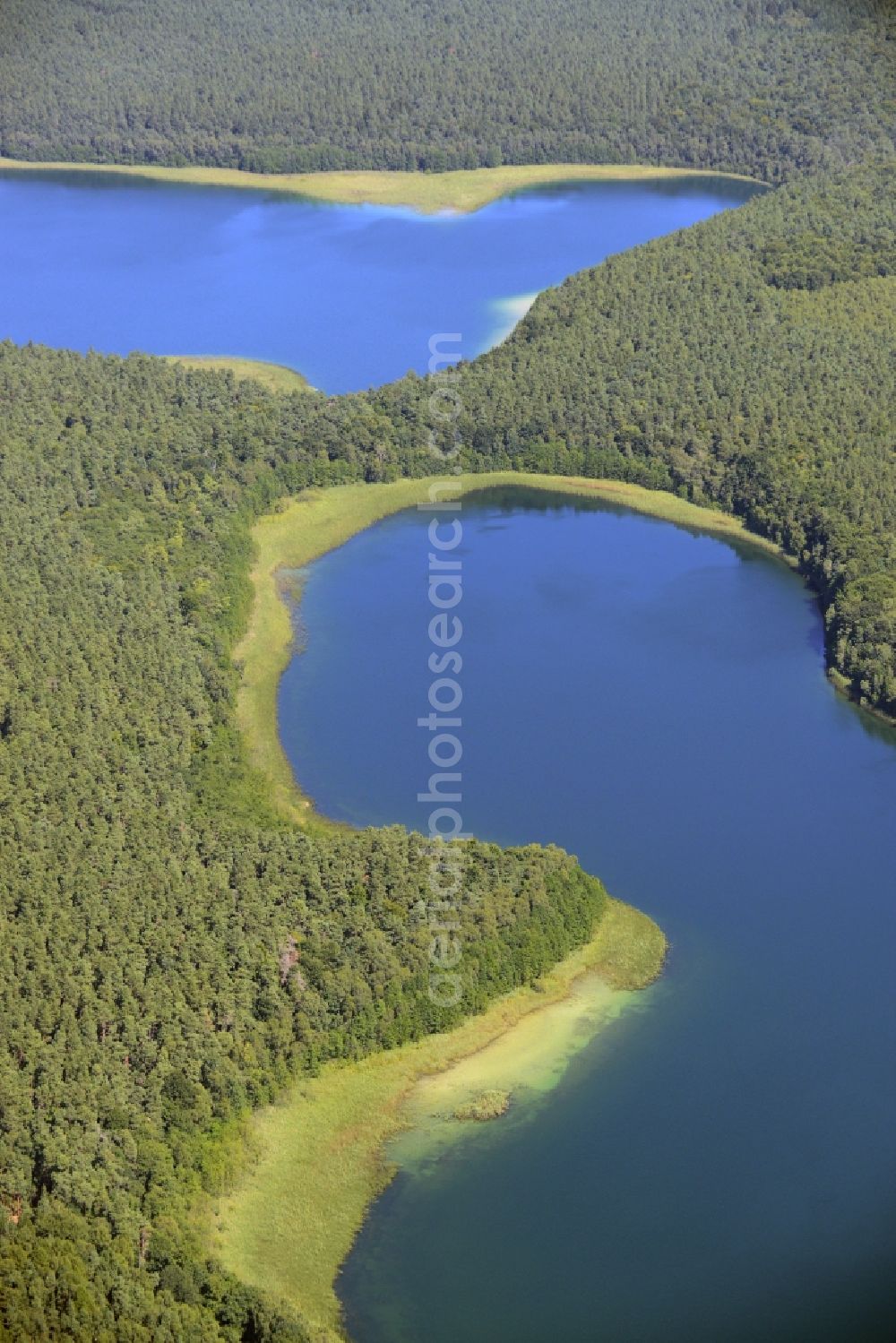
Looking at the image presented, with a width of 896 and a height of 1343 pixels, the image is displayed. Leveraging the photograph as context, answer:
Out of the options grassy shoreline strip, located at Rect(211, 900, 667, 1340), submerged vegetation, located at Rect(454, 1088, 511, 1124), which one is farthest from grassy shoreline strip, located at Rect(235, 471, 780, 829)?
submerged vegetation, located at Rect(454, 1088, 511, 1124)

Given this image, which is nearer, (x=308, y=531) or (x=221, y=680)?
(x=221, y=680)

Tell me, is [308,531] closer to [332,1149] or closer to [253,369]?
[253,369]

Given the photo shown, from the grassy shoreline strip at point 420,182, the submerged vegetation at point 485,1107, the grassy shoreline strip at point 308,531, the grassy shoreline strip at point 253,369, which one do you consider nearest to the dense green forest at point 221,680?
the grassy shoreline strip at point 308,531

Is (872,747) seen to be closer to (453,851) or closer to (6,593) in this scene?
(453,851)

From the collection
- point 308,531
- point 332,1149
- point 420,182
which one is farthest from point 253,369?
point 332,1149

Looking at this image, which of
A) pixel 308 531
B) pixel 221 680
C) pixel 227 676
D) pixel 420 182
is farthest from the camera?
pixel 420 182

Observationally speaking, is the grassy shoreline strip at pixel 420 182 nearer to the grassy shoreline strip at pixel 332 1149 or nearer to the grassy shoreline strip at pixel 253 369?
the grassy shoreline strip at pixel 253 369
